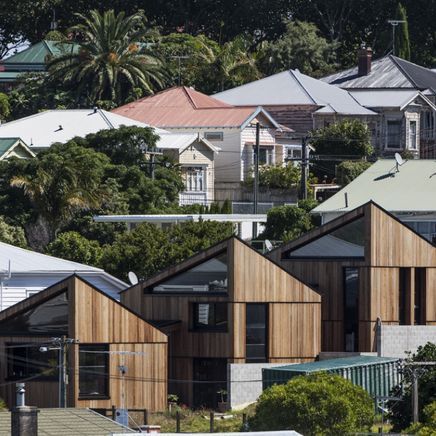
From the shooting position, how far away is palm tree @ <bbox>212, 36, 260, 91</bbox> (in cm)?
12169

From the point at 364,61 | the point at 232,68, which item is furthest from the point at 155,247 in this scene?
the point at 232,68

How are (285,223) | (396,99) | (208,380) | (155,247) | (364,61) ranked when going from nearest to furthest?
(208,380) < (155,247) < (285,223) < (396,99) < (364,61)

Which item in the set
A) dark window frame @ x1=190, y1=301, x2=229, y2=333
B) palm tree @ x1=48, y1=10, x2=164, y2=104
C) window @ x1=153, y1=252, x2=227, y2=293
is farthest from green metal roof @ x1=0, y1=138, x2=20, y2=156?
dark window frame @ x1=190, y1=301, x2=229, y2=333

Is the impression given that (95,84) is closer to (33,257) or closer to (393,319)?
(33,257)

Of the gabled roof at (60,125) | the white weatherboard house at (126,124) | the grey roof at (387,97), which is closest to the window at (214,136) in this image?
the white weatherboard house at (126,124)

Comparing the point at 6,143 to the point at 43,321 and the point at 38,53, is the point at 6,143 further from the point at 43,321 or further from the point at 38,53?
the point at 43,321

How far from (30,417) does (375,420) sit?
55.4 feet

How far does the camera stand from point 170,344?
57.2 m

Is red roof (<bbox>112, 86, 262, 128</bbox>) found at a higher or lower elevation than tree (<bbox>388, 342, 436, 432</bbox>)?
higher

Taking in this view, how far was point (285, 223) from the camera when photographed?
83.1 metres

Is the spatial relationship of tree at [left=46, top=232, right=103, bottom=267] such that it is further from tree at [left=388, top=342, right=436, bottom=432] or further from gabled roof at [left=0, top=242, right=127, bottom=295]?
tree at [left=388, top=342, right=436, bottom=432]

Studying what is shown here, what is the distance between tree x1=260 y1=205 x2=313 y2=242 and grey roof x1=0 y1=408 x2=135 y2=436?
135 feet

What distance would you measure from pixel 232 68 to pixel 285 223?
4032 cm

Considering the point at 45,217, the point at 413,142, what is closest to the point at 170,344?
the point at 45,217
